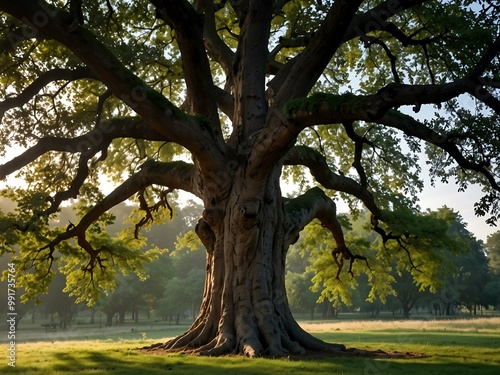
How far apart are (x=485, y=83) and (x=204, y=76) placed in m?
6.89

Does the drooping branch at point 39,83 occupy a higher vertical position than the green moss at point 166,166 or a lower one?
higher

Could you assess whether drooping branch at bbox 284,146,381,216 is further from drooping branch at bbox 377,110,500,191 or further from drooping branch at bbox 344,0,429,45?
drooping branch at bbox 377,110,500,191

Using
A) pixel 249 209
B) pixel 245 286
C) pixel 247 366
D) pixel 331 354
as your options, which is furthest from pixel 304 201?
pixel 247 366

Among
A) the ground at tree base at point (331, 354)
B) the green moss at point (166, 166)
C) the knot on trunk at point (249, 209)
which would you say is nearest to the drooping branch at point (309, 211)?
the knot on trunk at point (249, 209)

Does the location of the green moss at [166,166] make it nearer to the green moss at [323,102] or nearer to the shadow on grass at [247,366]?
the shadow on grass at [247,366]

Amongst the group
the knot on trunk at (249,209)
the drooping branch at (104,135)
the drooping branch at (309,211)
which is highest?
the drooping branch at (104,135)

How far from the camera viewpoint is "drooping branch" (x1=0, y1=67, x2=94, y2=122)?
541 inches

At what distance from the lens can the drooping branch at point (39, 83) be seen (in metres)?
13.7

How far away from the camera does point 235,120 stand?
1416 centimetres

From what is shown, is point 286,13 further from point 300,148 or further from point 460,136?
point 460,136

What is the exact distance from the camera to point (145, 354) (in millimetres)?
12016

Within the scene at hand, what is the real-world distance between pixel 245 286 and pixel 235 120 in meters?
4.83

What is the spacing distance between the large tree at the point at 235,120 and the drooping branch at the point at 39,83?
0.04 m

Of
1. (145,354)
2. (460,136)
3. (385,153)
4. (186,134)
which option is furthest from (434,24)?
(145,354)
